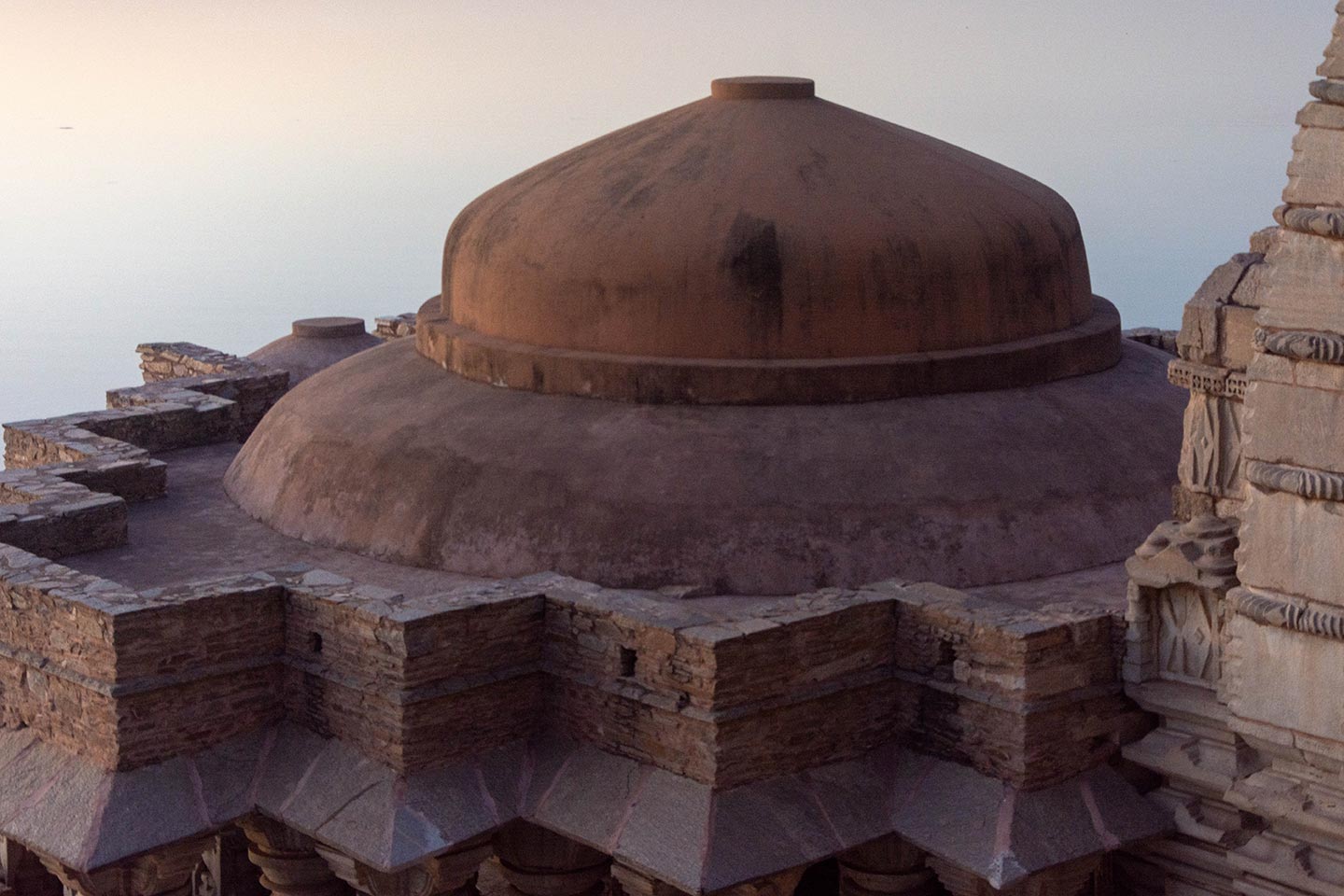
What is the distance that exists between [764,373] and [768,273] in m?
0.54

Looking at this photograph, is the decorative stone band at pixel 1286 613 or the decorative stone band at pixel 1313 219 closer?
the decorative stone band at pixel 1313 219

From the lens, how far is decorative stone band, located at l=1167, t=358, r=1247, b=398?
8273 millimetres

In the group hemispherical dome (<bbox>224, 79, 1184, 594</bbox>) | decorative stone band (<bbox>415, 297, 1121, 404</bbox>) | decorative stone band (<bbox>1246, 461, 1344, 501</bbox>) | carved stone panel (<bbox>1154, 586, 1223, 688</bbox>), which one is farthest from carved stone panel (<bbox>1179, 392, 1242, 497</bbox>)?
decorative stone band (<bbox>415, 297, 1121, 404</bbox>)

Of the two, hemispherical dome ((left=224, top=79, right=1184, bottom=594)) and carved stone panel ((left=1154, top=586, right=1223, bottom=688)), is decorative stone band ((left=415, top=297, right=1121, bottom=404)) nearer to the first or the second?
hemispherical dome ((left=224, top=79, right=1184, bottom=594))

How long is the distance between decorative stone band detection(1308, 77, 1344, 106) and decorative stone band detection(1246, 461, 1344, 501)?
1.41 meters

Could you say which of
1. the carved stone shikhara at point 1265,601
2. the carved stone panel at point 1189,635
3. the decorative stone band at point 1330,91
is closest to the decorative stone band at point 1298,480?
the carved stone shikhara at point 1265,601

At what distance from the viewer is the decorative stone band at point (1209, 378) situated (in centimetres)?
827

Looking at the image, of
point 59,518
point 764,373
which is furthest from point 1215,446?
point 59,518

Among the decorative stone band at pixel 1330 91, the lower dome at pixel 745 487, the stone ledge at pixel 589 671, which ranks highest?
the decorative stone band at pixel 1330 91

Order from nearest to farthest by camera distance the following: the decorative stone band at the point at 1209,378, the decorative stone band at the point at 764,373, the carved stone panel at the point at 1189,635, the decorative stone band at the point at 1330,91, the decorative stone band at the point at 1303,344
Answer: the decorative stone band at the point at 1330,91 < the decorative stone band at the point at 1303,344 < the decorative stone band at the point at 1209,378 < the carved stone panel at the point at 1189,635 < the decorative stone band at the point at 764,373

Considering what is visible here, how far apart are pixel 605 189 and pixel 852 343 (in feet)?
5.49

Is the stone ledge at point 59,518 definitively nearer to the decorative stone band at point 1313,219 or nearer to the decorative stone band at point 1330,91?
the decorative stone band at point 1313,219

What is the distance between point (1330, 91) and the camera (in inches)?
289

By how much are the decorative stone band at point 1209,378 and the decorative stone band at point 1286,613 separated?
893mm
